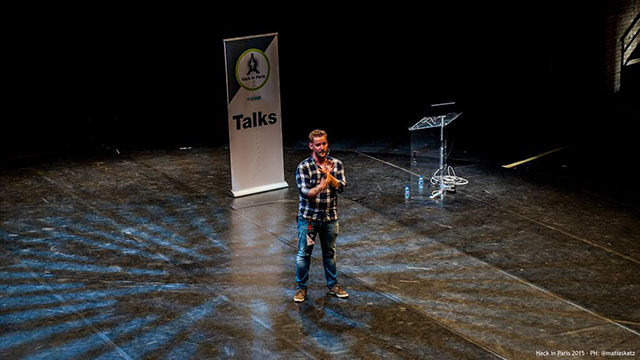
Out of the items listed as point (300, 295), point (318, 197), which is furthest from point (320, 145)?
point (300, 295)

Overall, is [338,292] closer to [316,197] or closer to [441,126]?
[316,197]

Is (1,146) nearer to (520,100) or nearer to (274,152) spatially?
(274,152)

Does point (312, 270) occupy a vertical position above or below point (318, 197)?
below

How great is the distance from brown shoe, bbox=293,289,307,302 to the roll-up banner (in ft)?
9.81

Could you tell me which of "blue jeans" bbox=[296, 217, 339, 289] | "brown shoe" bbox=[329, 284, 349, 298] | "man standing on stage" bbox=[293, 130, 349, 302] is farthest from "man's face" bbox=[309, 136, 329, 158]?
"brown shoe" bbox=[329, 284, 349, 298]

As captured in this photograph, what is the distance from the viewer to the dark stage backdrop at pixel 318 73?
41.4ft

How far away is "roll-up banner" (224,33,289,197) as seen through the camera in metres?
9.26

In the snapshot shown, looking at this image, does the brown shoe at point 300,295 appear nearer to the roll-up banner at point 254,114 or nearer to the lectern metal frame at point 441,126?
the lectern metal frame at point 441,126

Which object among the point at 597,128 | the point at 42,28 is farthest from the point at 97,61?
the point at 597,128

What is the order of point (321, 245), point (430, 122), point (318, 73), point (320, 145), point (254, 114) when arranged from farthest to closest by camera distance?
point (318, 73) < point (254, 114) < point (430, 122) < point (321, 245) < point (320, 145)

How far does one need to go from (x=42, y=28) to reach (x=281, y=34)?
3869 mm

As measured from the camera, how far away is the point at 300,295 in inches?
263

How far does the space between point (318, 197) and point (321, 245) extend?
46 cm

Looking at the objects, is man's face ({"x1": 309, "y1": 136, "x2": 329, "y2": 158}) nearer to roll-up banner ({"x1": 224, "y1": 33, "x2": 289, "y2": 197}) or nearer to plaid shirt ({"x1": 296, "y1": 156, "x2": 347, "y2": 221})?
plaid shirt ({"x1": 296, "y1": 156, "x2": 347, "y2": 221})
